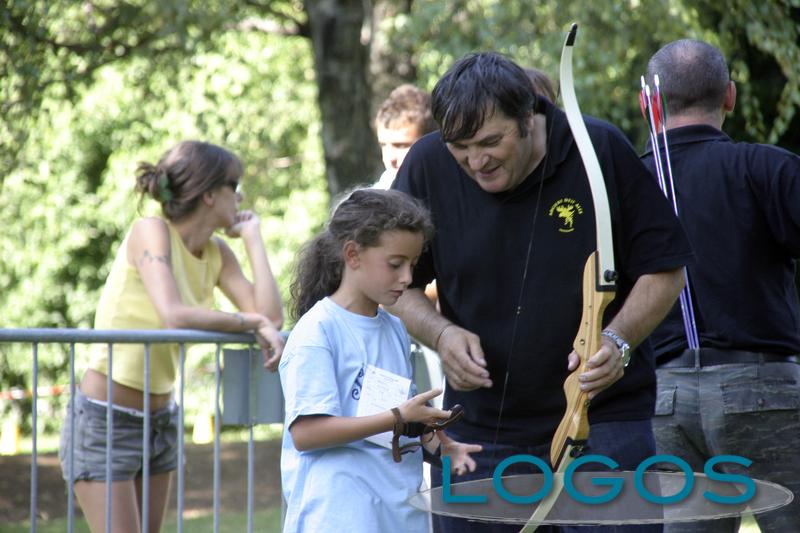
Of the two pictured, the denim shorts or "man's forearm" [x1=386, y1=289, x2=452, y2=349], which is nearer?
"man's forearm" [x1=386, y1=289, x2=452, y2=349]

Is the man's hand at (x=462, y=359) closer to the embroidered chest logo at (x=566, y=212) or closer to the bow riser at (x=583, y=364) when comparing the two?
the bow riser at (x=583, y=364)

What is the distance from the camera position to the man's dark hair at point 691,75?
361 centimetres

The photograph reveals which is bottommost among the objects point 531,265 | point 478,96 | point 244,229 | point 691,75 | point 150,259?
point 531,265

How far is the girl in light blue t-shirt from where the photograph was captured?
2.77 m

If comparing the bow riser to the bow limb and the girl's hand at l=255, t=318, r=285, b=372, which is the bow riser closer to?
the bow limb

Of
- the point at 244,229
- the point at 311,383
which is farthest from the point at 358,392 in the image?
the point at 244,229

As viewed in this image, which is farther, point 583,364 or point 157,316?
point 157,316

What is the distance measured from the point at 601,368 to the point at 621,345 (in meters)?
0.11

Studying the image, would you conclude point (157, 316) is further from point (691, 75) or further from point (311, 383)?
point (691, 75)

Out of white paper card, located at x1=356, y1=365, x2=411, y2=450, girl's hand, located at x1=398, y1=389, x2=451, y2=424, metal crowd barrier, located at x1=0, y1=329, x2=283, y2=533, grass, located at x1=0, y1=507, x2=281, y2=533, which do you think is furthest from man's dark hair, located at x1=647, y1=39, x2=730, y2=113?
grass, located at x1=0, y1=507, x2=281, y2=533

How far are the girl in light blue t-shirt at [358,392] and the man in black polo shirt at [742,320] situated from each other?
1.00 m

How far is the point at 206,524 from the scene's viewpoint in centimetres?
947

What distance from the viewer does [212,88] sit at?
1455cm

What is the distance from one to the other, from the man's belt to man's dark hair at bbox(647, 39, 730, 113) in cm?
74
